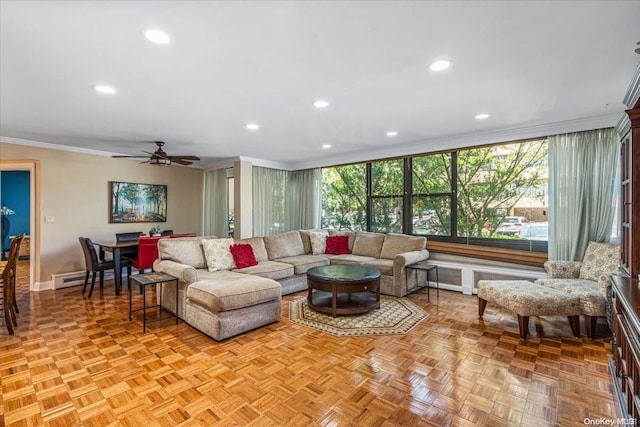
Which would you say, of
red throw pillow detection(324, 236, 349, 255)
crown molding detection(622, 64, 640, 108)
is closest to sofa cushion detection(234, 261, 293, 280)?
red throw pillow detection(324, 236, 349, 255)

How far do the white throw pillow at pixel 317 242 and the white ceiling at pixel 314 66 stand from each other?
84.7 inches

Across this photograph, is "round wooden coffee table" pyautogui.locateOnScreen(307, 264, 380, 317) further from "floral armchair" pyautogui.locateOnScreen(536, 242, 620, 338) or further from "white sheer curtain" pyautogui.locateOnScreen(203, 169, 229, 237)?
"white sheer curtain" pyautogui.locateOnScreen(203, 169, 229, 237)

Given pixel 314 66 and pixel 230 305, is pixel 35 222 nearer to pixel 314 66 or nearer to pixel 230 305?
pixel 230 305

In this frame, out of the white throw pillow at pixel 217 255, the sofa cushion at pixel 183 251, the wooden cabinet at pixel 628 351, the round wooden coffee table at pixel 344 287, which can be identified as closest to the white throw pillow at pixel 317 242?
the round wooden coffee table at pixel 344 287

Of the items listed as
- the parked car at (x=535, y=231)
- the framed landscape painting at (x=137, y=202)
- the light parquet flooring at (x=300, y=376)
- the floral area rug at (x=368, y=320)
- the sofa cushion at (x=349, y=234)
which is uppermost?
the framed landscape painting at (x=137, y=202)

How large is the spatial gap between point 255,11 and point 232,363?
2.55 meters

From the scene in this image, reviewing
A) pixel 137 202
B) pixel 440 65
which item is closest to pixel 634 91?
pixel 440 65

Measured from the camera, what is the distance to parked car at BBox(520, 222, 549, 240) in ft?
13.8

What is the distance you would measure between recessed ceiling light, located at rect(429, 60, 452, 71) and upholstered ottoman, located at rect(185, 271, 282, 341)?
257 cm

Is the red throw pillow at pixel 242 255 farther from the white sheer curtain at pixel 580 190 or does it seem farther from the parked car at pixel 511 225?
the white sheer curtain at pixel 580 190

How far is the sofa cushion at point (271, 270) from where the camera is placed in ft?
13.7

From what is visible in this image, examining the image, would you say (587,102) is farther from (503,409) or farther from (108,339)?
(108,339)

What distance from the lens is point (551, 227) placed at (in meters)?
3.98

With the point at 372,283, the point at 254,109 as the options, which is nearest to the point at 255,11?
the point at 254,109
